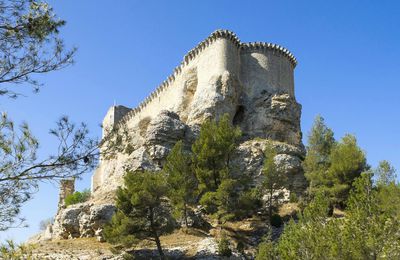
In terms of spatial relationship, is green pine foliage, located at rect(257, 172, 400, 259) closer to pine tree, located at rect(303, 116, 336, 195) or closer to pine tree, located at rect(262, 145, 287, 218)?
pine tree, located at rect(262, 145, 287, 218)

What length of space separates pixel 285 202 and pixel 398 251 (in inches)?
783

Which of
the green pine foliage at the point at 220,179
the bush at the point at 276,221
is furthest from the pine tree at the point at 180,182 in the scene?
the bush at the point at 276,221

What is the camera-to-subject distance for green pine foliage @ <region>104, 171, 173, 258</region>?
84.3 ft

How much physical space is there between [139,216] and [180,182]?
16.2 ft

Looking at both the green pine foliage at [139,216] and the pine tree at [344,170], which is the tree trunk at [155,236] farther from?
the pine tree at [344,170]

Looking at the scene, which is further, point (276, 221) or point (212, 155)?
point (212, 155)

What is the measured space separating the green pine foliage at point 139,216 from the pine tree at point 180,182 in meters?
1.97

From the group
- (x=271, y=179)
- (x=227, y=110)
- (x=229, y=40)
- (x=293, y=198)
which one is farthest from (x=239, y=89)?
(x=293, y=198)

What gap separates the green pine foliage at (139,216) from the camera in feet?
84.3

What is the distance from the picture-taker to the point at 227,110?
4262cm

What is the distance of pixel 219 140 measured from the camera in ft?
110

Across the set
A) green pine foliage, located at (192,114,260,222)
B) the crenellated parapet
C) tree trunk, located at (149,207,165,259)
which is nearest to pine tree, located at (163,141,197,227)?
green pine foliage, located at (192,114,260,222)

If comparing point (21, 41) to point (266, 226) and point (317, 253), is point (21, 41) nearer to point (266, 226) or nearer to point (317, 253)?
point (317, 253)

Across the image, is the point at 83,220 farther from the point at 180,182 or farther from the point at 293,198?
the point at 293,198
